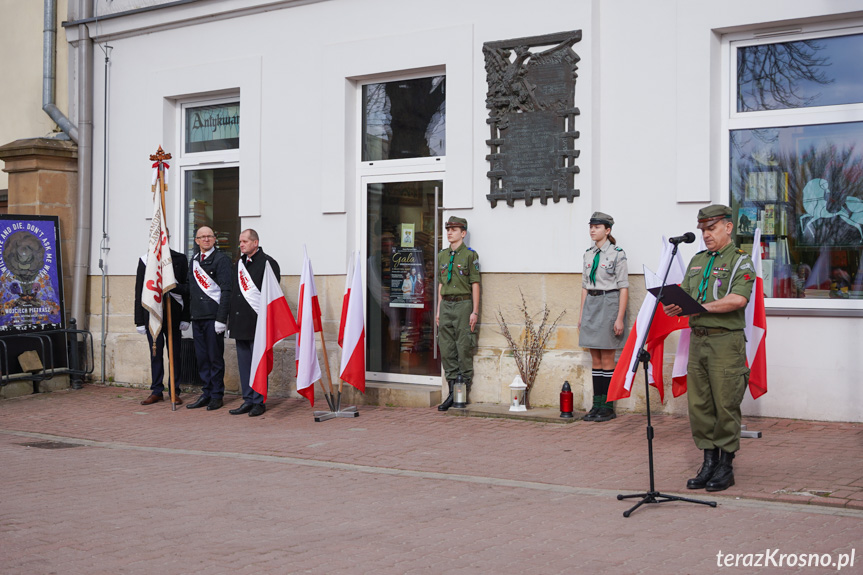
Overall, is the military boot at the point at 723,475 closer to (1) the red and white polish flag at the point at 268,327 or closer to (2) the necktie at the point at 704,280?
(2) the necktie at the point at 704,280

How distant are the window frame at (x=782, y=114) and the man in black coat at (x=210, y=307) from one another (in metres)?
5.52

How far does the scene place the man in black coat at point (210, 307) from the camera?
35.4 ft

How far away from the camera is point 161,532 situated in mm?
5543

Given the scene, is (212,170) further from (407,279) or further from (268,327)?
(268,327)

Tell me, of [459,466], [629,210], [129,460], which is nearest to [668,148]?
[629,210]

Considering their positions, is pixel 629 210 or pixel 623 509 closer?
pixel 623 509

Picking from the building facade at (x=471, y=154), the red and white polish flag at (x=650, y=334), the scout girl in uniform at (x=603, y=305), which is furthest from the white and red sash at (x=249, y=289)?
the red and white polish flag at (x=650, y=334)

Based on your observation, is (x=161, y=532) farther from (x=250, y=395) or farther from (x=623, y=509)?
(x=250, y=395)

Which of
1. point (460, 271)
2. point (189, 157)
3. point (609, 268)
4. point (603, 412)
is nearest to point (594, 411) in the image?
point (603, 412)

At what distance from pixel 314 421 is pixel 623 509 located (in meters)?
4.63

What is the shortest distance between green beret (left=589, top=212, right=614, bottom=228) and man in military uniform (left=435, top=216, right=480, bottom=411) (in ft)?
4.75

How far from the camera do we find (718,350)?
20.8 feet

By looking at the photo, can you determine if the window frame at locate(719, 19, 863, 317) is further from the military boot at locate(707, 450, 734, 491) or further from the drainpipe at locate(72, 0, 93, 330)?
the drainpipe at locate(72, 0, 93, 330)

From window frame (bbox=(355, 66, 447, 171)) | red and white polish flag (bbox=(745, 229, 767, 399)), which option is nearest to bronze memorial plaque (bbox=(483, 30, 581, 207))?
window frame (bbox=(355, 66, 447, 171))
